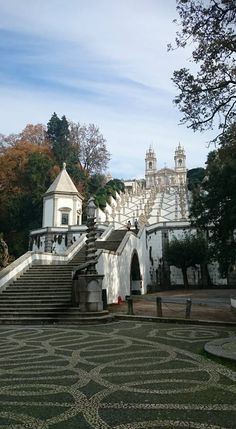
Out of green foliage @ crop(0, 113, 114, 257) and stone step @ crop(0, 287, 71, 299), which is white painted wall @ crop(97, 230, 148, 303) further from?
green foliage @ crop(0, 113, 114, 257)

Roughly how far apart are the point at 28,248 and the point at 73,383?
40.7 m

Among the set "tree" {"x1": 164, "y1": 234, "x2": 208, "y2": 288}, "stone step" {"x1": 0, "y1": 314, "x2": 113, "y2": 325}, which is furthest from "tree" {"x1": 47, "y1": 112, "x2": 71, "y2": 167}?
"stone step" {"x1": 0, "y1": 314, "x2": 113, "y2": 325}

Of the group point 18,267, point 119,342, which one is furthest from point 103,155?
point 119,342

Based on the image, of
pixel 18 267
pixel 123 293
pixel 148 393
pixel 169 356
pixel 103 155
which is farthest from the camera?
pixel 103 155

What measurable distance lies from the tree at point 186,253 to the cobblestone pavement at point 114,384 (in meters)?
26.0

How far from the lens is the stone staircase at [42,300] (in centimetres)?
1427

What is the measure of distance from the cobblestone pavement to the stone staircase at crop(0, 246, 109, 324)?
4.15m

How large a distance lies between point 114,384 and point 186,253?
3095 centimetres

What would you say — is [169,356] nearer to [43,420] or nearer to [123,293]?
[43,420]

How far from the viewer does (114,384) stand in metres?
5.57

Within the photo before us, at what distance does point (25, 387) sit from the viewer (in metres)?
5.50

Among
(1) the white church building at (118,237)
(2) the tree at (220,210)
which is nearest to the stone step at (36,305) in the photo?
(1) the white church building at (118,237)

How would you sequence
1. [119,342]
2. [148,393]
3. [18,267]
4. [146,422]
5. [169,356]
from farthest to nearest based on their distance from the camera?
[18,267] < [119,342] < [169,356] < [148,393] < [146,422]

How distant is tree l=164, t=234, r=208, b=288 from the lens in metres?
35.9
